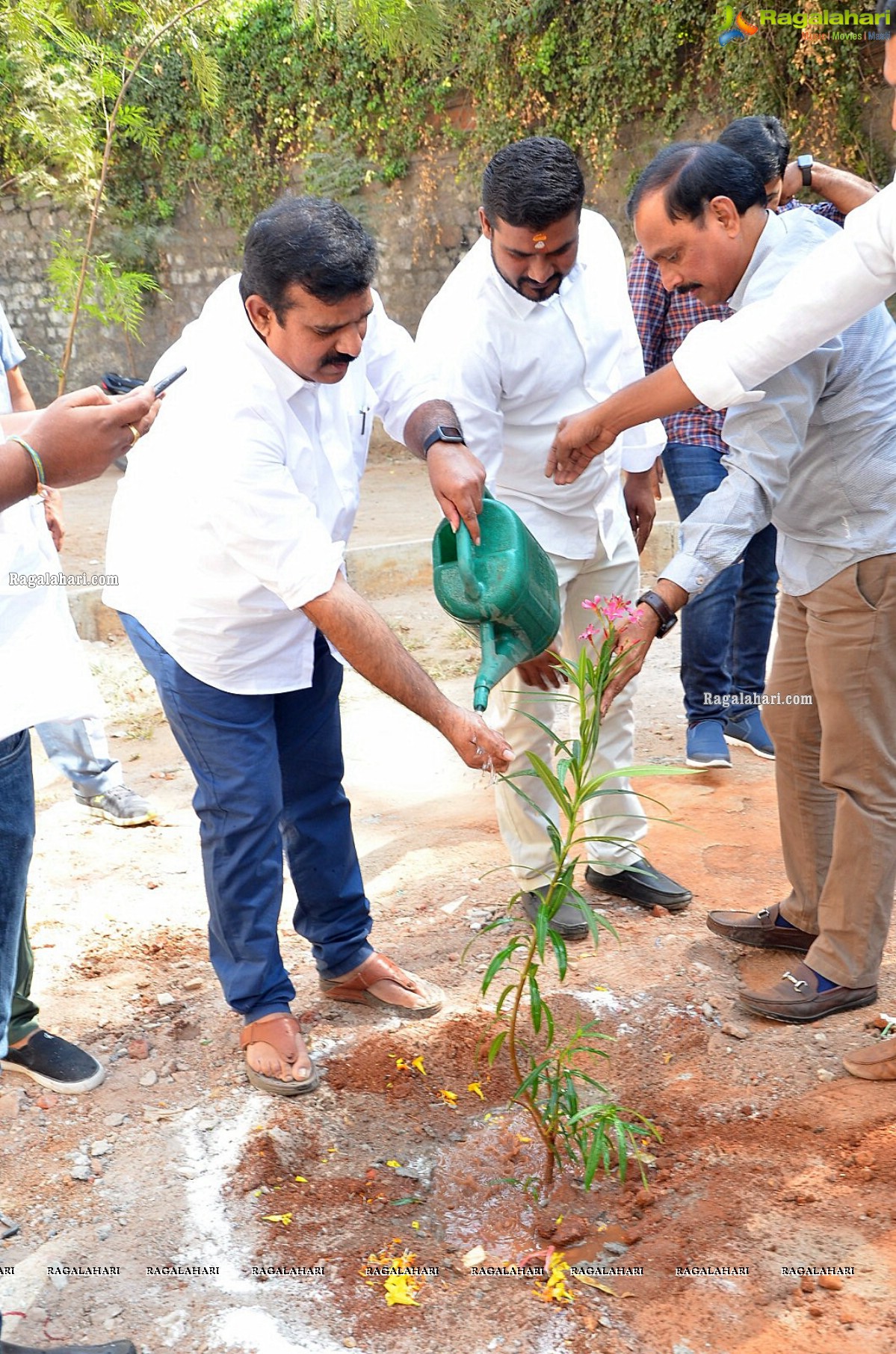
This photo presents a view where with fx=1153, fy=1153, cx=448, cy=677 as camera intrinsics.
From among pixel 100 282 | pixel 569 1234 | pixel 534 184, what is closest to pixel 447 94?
pixel 100 282

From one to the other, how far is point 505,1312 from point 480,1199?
1.11 ft

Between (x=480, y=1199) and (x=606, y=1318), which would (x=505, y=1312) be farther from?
(x=480, y=1199)

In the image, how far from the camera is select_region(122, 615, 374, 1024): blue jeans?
2.54 m

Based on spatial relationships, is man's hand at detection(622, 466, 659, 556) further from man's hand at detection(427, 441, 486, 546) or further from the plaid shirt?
man's hand at detection(427, 441, 486, 546)

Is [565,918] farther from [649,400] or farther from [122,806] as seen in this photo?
[122,806]

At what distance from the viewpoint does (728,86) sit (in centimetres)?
805

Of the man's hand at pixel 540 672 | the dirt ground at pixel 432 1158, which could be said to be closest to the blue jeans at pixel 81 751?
the dirt ground at pixel 432 1158

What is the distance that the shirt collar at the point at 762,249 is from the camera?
2.40 metres

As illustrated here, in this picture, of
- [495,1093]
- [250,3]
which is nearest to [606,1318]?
[495,1093]

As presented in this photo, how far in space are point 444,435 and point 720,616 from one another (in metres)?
1.88

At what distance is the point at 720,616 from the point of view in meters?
4.17

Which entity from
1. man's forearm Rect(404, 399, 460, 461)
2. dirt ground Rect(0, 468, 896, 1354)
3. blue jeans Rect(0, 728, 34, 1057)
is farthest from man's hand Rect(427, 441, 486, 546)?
blue jeans Rect(0, 728, 34, 1057)

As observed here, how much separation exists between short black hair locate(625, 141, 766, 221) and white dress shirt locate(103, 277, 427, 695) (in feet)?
2.17

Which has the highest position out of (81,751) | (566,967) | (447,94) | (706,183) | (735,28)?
(735,28)
